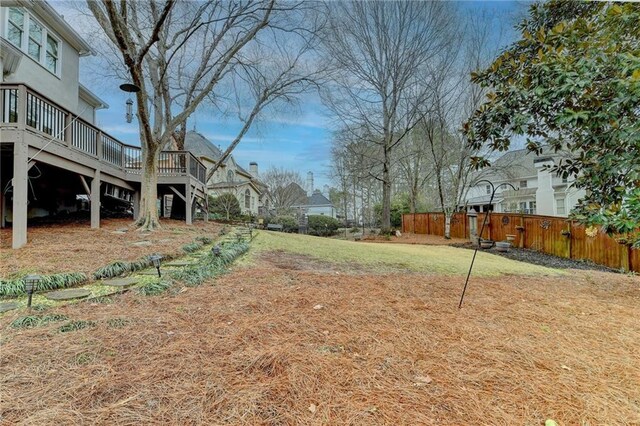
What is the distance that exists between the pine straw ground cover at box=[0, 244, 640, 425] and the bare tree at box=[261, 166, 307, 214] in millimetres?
27592

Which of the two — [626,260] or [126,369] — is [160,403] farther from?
[626,260]

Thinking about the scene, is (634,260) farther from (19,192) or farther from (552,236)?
(19,192)

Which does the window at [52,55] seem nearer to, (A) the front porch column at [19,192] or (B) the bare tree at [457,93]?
(A) the front porch column at [19,192]

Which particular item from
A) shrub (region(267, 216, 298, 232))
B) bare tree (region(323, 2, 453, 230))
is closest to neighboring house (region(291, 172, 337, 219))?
shrub (region(267, 216, 298, 232))

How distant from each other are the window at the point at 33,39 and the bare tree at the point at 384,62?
31.6ft

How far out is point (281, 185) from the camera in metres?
31.5

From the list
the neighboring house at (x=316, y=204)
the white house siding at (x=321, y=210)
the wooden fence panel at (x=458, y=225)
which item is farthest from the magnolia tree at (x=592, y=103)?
the white house siding at (x=321, y=210)

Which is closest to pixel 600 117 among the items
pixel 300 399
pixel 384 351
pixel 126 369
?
pixel 384 351

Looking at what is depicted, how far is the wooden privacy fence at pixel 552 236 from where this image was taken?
30.1 feet

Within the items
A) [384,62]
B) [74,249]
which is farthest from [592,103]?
[384,62]

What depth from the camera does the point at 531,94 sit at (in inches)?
165

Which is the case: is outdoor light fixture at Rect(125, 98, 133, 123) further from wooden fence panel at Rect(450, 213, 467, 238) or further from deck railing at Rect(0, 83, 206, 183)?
wooden fence panel at Rect(450, 213, 467, 238)

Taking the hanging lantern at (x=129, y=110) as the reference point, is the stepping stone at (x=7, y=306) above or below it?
below

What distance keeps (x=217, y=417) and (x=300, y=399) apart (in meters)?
0.43
